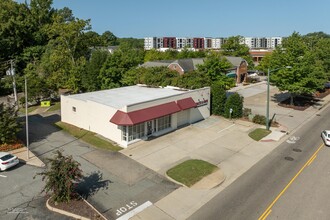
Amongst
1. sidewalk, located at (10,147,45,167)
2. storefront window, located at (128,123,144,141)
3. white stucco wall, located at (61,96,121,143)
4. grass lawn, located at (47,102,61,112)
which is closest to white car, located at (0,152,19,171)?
sidewalk, located at (10,147,45,167)

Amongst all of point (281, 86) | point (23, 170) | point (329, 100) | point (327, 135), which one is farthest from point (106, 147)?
point (329, 100)

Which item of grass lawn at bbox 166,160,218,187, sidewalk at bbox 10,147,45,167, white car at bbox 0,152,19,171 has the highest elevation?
white car at bbox 0,152,19,171

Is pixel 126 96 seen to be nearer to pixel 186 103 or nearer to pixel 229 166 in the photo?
pixel 186 103

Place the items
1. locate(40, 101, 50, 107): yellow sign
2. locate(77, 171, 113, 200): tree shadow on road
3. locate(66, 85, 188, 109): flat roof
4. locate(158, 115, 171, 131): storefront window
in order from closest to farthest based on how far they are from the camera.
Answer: locate(77, 171, 113, 200): tree shadow on road → locate(66, 85, 188, 109): flat roof → locate(158, 115, 171, 131): storefront window → locate(40, 101, 50, 107): yellow sign

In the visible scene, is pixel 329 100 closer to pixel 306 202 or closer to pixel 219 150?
pixel 219 150

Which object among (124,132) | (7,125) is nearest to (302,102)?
(124,132)

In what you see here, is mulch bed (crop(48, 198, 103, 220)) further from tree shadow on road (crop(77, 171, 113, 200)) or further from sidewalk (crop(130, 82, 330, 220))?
sidewalk (crop(130, 82, 330, 220))
